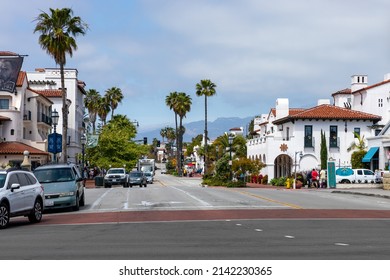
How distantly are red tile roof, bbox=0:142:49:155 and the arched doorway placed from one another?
81.8 feet

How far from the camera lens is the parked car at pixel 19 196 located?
61.9ft

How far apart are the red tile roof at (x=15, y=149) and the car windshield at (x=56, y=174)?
3693cm

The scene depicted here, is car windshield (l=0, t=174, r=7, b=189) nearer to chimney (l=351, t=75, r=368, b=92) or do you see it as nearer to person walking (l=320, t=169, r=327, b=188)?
person walking (l=320, t=169, r=327, b=188)

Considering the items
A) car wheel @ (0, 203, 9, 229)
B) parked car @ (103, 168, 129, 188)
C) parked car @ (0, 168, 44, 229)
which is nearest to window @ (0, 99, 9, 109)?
parked car @ (103, 168, 129, 188)

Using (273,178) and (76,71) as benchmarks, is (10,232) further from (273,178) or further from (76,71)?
(76,71)

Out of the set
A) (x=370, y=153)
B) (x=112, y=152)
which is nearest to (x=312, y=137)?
(x=370, y=153)

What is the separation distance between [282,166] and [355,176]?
1374 centimetres

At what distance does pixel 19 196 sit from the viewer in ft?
64.9

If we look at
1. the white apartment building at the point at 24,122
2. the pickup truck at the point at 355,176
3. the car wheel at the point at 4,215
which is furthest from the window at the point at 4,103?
the car wheel at the point at 4,215

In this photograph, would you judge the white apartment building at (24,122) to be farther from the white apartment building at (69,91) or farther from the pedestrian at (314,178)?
the pedestrian at (314,178)

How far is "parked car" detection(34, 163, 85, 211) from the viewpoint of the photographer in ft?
84.6

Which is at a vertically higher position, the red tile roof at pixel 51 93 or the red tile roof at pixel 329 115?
the red tile roof at pixel 51 93

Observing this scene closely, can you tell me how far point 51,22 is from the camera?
51.0 m

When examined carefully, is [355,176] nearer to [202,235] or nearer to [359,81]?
[359,81]
